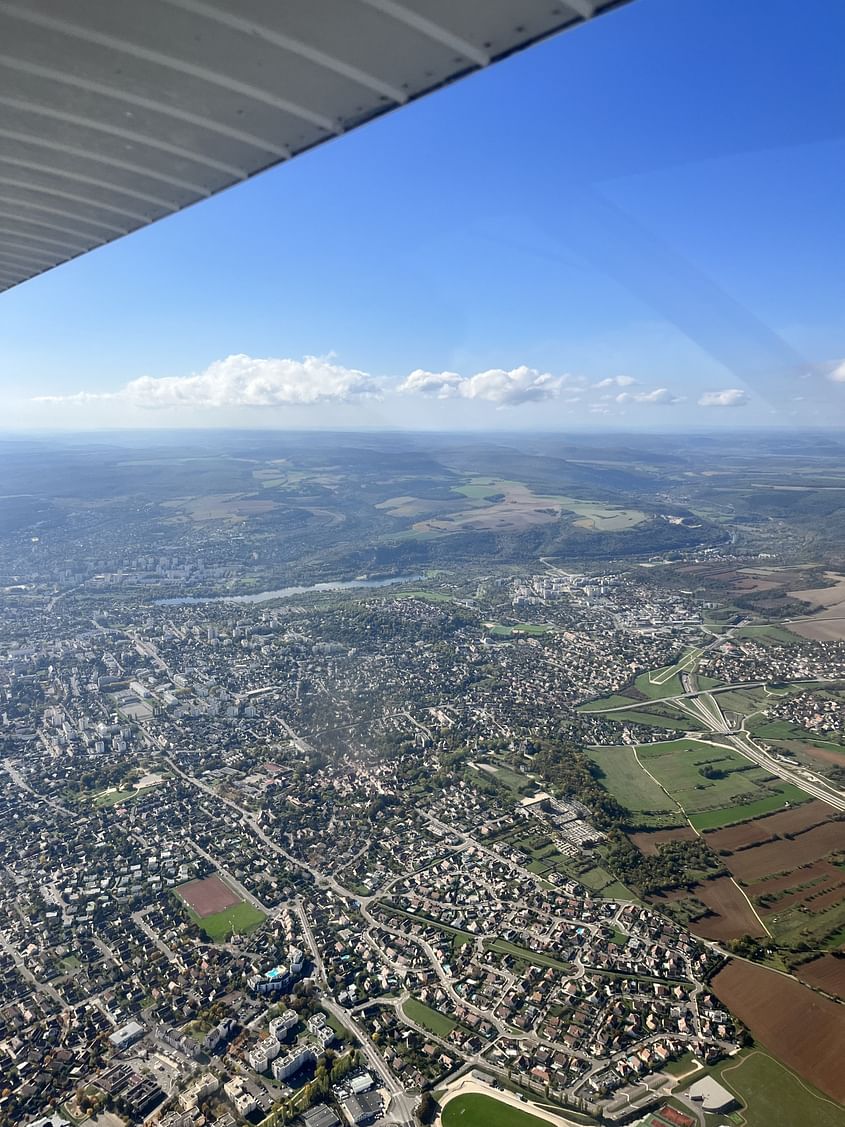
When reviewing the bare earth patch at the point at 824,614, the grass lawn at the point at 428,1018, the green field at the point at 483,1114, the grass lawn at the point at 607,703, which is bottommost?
the grass lawn at the point at 428,1018

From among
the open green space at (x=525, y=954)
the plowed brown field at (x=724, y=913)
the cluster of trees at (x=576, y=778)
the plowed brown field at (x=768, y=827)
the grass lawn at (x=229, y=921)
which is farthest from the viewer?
the cluster of trees at (x=576, y=778)

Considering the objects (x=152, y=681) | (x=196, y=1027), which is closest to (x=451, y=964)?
(x=196, y=1027)

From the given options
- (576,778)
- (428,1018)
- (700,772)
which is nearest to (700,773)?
(700,772)

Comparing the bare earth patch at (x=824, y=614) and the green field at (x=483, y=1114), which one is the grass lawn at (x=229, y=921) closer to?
the green field at (x=483, y=1114)

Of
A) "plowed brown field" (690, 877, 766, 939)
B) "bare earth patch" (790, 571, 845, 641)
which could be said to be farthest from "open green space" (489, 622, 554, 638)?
"plowed brown field" (690, 877, 766, 939)

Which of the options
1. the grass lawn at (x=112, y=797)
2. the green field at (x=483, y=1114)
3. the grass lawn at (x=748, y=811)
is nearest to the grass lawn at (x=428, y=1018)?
the green field at (x=483, y=1114)

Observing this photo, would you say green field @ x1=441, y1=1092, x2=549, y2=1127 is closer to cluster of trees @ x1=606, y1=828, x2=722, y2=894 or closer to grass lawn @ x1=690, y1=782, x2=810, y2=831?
cluster of trees @ x1=606, y1=828, x2=722, y2=894

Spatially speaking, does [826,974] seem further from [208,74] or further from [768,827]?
[208,74]
